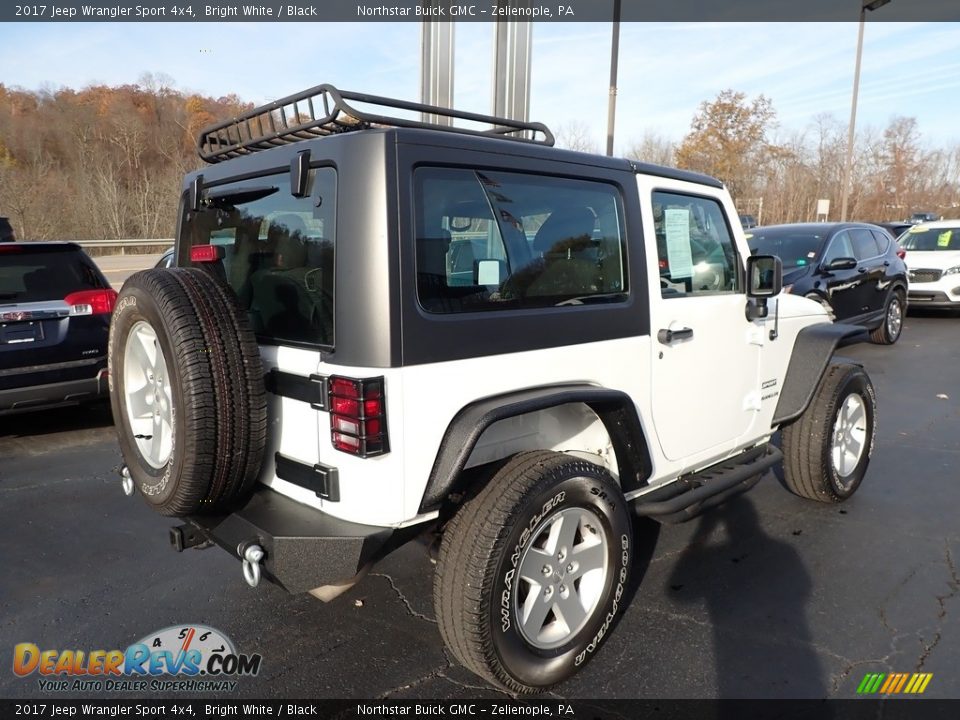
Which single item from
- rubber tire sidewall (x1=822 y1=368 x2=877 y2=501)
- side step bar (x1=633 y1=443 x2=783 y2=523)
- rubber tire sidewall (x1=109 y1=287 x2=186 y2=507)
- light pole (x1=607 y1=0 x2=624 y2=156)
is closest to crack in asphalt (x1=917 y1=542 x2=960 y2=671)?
rubber tire sidewall (x1=822 y1=368 x2=877 y2=501)

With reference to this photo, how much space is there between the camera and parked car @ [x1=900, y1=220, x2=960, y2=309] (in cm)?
1275

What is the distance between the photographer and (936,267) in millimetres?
12859

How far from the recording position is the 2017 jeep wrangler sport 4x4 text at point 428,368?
7.29 feet

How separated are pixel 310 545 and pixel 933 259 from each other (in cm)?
1441

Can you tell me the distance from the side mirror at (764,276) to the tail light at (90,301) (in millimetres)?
4853

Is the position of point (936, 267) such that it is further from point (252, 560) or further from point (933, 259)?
point (252, 560)

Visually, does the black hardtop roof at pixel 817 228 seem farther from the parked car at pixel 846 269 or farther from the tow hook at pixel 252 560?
the tow hook at pixel 252 560

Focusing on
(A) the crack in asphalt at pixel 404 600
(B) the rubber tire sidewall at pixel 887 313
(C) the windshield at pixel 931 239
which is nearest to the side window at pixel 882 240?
(B) the rubber tire sidewall at pixel 887 313

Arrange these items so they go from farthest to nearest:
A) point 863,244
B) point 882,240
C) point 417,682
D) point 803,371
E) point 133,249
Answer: point 133,249
point 882,240
point 863,244
point 803,371
point 417,682

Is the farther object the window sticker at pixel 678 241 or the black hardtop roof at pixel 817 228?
the black hardtop roof at pixel 817 228

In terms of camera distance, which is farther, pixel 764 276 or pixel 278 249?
pixel 764 276

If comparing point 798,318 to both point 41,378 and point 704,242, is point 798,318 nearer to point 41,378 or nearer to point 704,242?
point 704,242

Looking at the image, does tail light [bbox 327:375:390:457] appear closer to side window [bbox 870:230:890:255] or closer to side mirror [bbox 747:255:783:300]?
side mirror [bbox 747:255:783:300]

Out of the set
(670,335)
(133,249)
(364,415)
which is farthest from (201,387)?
(133,249)
